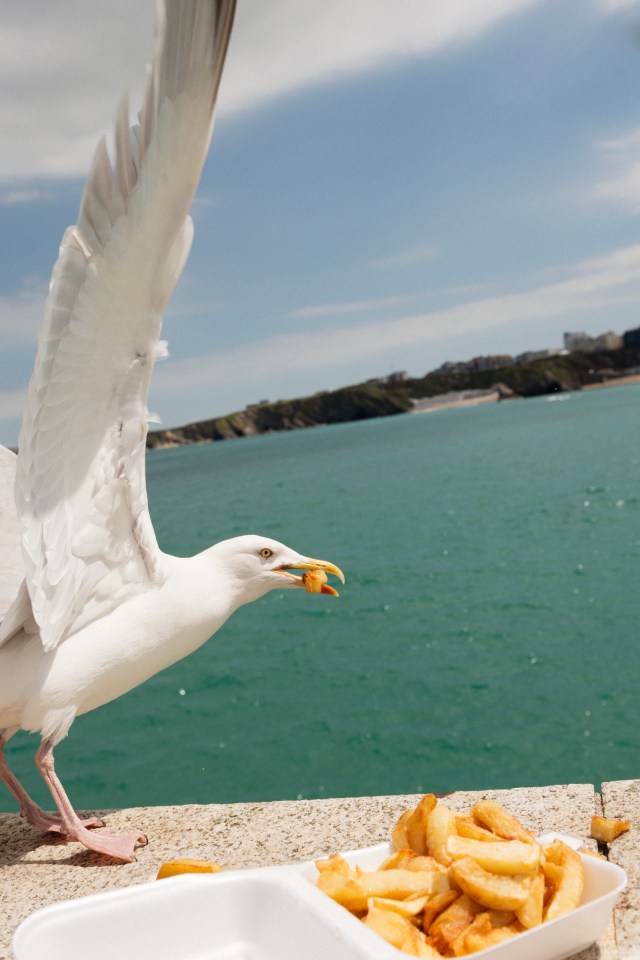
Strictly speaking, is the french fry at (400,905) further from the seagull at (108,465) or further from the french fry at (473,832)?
the seagull at (108,465)

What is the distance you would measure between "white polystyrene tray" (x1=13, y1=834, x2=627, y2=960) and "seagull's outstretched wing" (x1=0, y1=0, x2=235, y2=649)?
1.73 metres

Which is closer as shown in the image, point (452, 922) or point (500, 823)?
point (452, 922)

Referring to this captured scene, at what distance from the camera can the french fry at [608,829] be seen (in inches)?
127

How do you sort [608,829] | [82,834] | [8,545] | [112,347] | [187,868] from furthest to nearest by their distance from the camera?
[8,545] → [82,834] → [112,347] → [608,829] → [187,868]

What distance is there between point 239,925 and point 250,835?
1.42 metres

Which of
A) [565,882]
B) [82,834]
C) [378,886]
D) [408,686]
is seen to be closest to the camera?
[565,882]

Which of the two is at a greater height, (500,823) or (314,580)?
(314,580)

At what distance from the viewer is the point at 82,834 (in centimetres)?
397

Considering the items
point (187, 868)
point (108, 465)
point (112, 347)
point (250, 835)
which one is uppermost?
point (112, 347)

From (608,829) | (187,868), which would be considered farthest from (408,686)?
(187,868)

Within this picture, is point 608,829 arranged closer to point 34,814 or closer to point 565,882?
point 565,882

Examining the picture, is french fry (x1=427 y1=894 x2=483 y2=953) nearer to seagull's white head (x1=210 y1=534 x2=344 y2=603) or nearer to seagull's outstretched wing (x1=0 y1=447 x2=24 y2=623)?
seagull's white head (x1=210 y1=534 x2=344 y2=603)

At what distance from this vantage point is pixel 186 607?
14.4 ft

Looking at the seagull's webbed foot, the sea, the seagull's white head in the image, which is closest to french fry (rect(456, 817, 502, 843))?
the seagull's webbed foot
